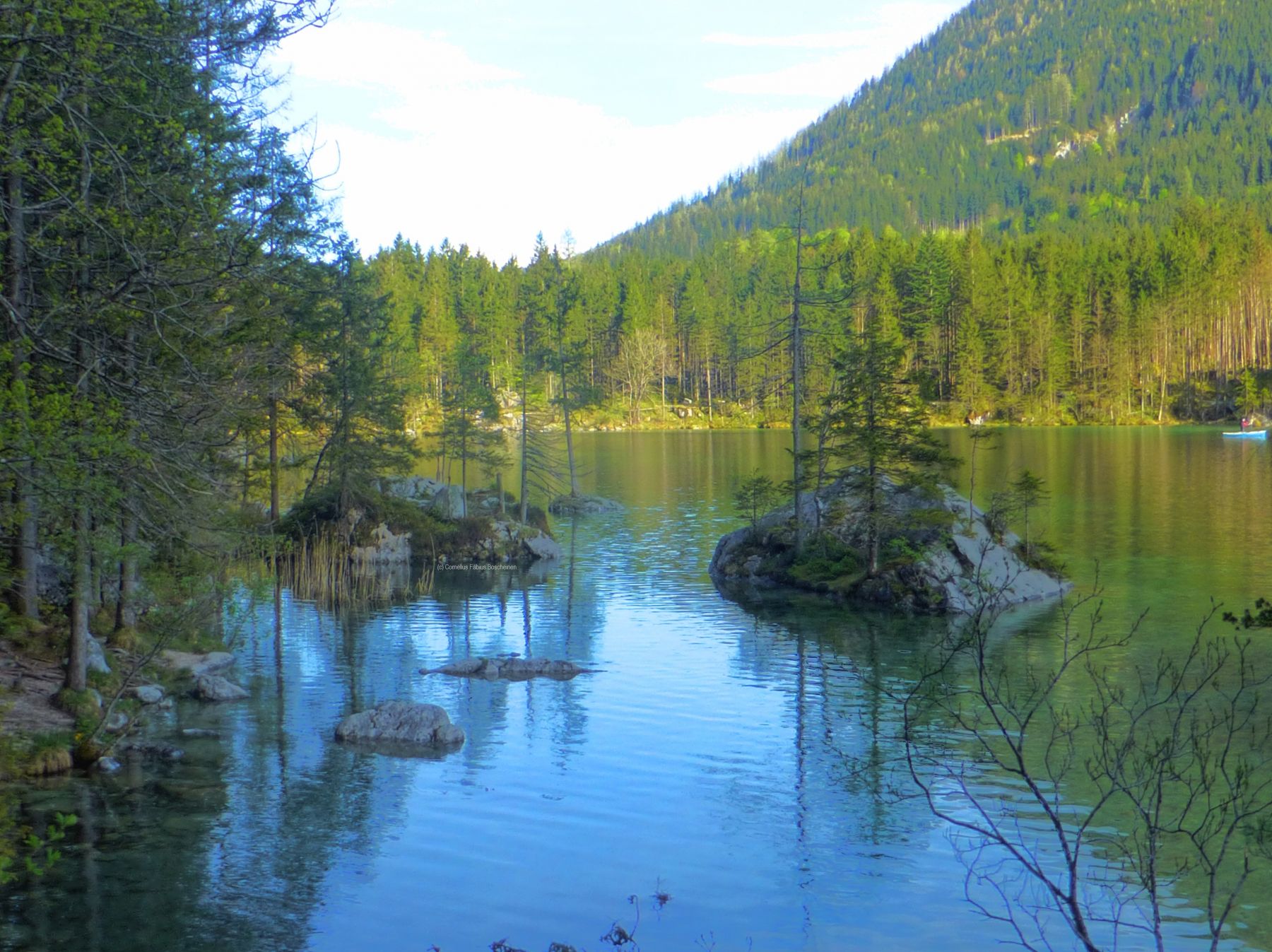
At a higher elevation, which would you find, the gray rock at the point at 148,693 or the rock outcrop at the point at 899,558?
the rock outcrop at the point at 899,558

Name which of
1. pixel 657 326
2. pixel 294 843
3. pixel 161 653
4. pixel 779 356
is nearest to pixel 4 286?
pixel 294 843

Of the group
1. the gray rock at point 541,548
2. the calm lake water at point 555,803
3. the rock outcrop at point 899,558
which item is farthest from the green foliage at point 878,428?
the gray rock at point 541,548

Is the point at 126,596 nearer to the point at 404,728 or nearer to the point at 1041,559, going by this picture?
the point at 404,728

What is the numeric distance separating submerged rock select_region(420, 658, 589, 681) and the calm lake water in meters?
0.43

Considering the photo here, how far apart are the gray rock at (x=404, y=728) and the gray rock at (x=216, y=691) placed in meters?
3.32

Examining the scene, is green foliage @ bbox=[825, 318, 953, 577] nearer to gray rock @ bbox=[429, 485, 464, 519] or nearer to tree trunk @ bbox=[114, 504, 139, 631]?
gray rock @ bbox=[429, 485, 464, 519]

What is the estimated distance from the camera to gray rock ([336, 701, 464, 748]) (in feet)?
52.5

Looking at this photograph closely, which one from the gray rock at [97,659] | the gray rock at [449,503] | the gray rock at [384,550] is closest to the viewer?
the gray rock at [97,659]

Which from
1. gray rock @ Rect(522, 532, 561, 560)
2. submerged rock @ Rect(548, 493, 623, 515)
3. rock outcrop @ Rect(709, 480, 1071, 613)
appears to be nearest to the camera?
rock outcrop @ Rect(709, 480, 1071, 613)

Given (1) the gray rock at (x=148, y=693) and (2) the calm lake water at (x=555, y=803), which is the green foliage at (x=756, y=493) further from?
(1) the gray rock at (x=148, y=693)

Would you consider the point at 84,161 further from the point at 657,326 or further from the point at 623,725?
the point at 657,326

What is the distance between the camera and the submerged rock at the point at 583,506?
50.6 m

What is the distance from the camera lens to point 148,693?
17.8 metres

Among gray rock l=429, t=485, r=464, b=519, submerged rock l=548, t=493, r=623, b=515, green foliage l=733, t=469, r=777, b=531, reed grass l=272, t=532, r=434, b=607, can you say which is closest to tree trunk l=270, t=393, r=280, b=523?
reed grass l=272, t=532, r=434, b=607
